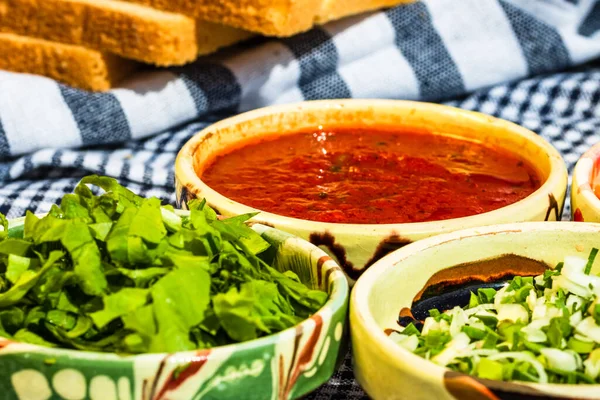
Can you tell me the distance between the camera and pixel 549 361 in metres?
0.99

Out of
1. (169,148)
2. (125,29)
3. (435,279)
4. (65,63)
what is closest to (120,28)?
(125,29)

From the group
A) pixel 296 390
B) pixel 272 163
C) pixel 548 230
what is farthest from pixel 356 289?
pixel 272 163

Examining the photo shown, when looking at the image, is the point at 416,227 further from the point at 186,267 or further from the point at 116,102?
the point at 116,102

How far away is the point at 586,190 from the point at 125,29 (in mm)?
1440

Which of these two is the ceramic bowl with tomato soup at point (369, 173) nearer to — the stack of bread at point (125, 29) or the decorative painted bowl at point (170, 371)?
the decorative painted bowl at point (170, 371)

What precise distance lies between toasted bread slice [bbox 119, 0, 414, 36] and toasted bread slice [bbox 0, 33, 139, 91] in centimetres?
23

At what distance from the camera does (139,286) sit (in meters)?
1.02

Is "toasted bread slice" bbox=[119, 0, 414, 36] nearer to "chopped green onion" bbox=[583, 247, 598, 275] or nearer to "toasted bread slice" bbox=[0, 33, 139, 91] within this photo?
"toasted bread slice" bbox=[0, 33, 139, 91]

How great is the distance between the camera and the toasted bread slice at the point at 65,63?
232 cm

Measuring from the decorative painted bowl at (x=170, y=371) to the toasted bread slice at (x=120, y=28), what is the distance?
144 cm

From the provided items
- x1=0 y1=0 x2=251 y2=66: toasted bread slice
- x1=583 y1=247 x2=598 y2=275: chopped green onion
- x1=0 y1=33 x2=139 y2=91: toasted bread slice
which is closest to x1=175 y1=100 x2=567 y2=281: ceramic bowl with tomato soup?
x1=583 y1=247 x2=598 y2=275: chopped green onion

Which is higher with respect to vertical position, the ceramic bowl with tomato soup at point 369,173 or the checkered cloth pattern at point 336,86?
the ceramic bowl with tomato soup at point 369,173

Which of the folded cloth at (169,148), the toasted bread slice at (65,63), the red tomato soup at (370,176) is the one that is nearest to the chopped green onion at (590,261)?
the red tomato soup at (370,176)

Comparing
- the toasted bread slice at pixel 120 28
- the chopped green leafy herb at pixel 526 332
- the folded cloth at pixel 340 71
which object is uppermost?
the toasted bread slice at pixel 120 28
